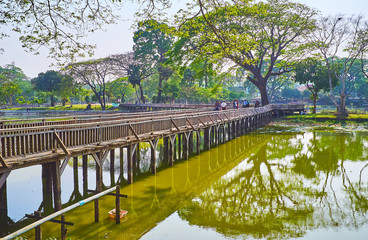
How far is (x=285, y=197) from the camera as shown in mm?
13297

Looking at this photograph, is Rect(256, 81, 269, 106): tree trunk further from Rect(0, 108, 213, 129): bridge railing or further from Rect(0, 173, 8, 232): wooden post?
Rect(0, 173, 8, 232): wooden post

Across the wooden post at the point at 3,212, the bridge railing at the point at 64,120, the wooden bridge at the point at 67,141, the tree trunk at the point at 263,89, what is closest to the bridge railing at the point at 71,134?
the wooden bridge at the point at 67,141

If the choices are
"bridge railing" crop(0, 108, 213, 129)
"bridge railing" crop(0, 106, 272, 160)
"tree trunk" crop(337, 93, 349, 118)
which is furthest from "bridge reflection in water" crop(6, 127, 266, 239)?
"tree trunk" crop(337, 93, 349, 118)

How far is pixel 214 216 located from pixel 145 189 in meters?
4.08

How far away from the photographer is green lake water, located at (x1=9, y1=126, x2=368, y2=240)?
986cm

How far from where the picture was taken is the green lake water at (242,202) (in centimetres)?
986

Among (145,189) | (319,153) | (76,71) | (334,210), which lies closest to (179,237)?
(145,189)

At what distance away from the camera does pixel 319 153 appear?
2316cm

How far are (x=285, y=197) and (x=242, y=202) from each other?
198 cm

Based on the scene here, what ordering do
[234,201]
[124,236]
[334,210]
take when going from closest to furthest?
1. [124,236]
2. [334,210]
3. [234,201]

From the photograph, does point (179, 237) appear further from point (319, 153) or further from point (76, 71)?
point (76, 71)

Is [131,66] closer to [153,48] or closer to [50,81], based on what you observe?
[153,48]

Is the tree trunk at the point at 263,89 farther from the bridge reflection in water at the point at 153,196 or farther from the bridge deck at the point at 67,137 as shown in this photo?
the bridge deck at the point at 67,137

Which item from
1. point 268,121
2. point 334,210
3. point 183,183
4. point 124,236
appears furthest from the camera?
point 268,121
